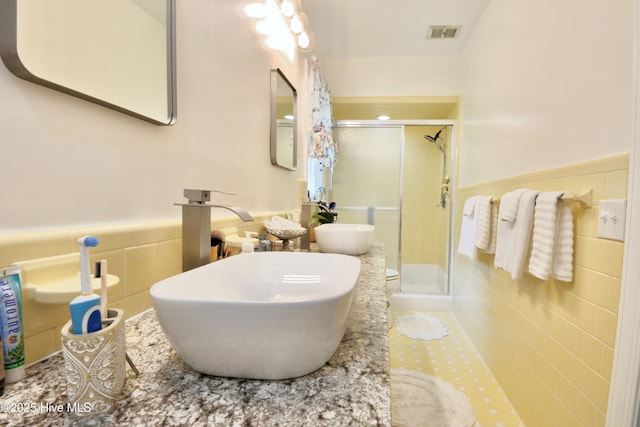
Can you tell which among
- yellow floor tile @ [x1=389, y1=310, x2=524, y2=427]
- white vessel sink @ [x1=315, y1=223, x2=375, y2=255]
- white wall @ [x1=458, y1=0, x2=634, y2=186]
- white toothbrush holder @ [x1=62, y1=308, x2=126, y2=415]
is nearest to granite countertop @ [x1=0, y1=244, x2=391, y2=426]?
white toothbrush holder @ [x1=62, y1=308, x2=126, y2=415]

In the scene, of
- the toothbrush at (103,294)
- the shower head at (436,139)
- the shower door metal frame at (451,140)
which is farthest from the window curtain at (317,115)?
the toothbrush at (103,294)

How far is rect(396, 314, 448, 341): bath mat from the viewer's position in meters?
2.42

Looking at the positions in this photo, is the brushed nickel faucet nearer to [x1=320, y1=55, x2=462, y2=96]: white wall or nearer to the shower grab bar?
the shower grab bar

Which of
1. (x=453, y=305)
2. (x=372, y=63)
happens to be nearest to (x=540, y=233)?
(x=453, y=305)

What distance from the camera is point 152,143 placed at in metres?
0.76

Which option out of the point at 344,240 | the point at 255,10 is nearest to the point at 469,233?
the point at 344,240

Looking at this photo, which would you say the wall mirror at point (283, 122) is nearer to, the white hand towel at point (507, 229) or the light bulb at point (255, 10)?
the light bulb at point (255, 10)

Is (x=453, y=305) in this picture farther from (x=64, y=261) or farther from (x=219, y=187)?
(x=64, y=261)

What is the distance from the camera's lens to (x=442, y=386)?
1.74 metres

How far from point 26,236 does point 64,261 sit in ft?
0.23

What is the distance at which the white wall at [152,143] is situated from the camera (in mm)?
499

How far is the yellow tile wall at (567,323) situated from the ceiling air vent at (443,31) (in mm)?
1466

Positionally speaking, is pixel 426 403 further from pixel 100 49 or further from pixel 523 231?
pixel 100 49

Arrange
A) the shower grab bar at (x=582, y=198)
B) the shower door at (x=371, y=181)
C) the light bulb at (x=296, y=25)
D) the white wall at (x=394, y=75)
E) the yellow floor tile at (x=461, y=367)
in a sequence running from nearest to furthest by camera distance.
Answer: the shower grab bar at (x=582, y=198), the yellow floor tile at (x=461, y=367), the light bulb at (x=296, y=25), the white wall at (x=394, y=75), the shower door at (x=371, y=181)
